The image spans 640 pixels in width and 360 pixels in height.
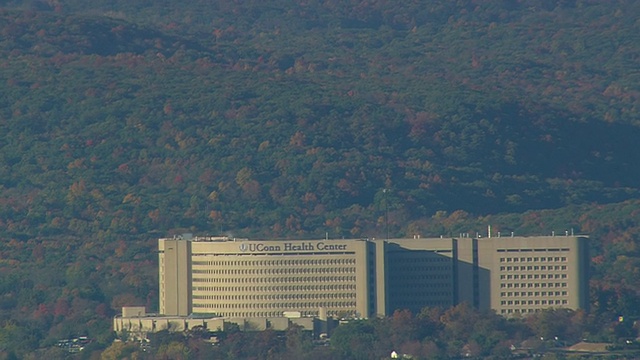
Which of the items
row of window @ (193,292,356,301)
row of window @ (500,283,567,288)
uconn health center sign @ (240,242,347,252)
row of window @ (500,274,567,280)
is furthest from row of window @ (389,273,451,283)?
row of window @ (500,274,567,280)

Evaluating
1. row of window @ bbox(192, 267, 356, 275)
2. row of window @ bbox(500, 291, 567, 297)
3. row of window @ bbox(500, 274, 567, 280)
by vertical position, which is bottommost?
row of window @ bbox(500, 291, 567, 297)

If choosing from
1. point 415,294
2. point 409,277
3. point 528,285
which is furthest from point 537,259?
point 409,277

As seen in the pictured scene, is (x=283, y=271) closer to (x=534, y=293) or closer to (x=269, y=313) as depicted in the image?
(x=269, y=313)

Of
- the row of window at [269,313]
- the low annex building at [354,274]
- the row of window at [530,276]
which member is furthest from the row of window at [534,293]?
the row of window at [269,313]

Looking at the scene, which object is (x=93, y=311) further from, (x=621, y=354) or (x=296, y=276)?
(x=621, y=354)

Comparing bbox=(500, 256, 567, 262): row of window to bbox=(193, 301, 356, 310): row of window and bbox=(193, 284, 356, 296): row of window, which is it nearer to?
bbox=(193, 284, 356, 296): row of window

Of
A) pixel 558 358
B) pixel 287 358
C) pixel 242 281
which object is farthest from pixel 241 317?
pixel 558 358

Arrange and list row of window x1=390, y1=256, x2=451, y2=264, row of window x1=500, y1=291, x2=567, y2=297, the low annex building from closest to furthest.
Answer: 1. the low annex building
2. row of window x1=500, y1=291, x2=567, y2=297
3. row of window x1=390, y1=256, x2=451, y2=264

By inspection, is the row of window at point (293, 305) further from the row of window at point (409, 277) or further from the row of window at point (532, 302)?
the row of window at point (532, 302)

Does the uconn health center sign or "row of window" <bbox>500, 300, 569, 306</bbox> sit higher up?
the uconn health center sign
